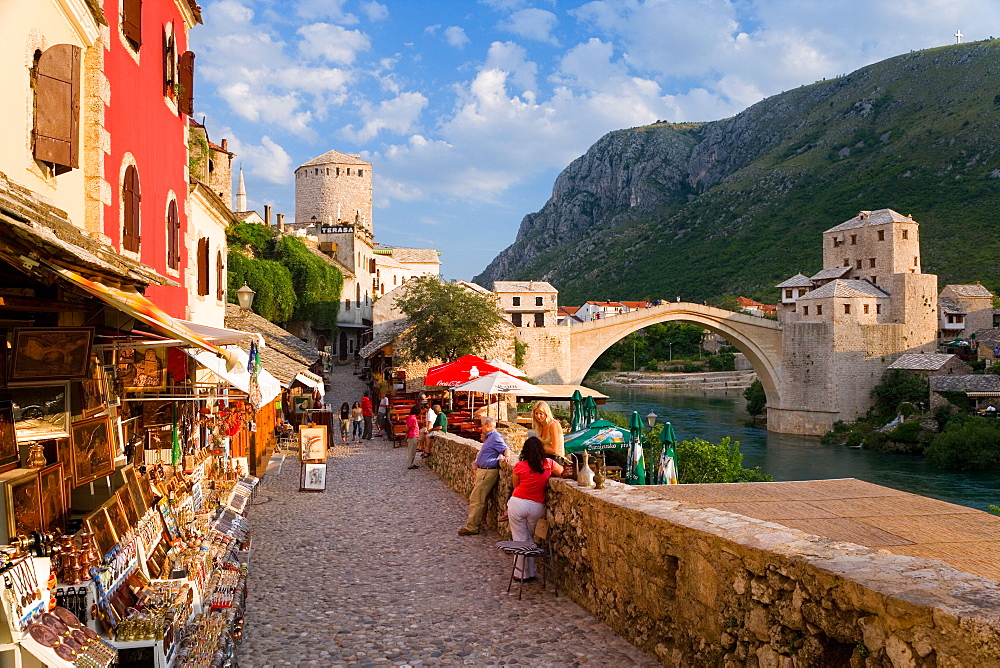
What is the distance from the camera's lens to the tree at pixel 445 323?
25.5 m

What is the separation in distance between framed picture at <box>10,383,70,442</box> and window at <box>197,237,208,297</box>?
6987mm

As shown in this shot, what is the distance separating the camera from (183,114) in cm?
962

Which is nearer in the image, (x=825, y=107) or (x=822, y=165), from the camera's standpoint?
(x=822, y=165)

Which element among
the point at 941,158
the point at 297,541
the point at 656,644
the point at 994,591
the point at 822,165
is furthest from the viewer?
the point at 822,165

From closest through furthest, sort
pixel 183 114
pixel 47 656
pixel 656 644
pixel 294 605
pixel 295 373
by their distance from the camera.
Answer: pixel 47 656
pixel 656 644
pixel 294 605
pixel 183 114
pixel 295 373

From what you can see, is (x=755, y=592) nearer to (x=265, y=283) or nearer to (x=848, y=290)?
(x=265, y=283)

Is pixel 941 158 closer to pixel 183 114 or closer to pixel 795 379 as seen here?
pixel 795 379

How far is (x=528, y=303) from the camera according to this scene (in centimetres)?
4678

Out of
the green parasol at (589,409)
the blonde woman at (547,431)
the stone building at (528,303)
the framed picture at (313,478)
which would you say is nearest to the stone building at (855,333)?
the stone building at (528,303)

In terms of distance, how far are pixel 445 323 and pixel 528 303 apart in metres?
21.9

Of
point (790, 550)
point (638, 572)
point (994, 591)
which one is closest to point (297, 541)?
point (638, 572)

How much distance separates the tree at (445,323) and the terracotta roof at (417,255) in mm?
33939

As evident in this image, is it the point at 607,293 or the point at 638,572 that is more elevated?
the point at 607,293

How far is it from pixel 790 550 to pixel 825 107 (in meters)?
122
